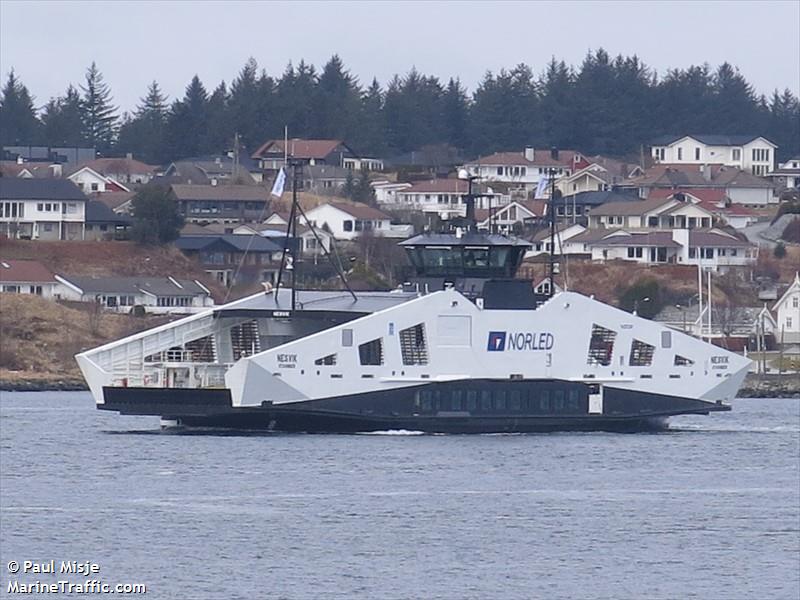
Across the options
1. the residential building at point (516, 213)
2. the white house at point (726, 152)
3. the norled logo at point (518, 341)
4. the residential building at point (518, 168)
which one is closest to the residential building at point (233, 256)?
the residential building at point (516, 213)

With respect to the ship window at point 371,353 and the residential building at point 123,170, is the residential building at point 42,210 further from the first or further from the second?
the ship window at point 371,353

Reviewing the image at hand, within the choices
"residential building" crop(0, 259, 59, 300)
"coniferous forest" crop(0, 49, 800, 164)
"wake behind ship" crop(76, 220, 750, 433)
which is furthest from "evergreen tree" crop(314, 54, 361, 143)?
"wake behind ship" crop(76, 220, 750, 433)

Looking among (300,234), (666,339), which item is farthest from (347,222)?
(666,339)

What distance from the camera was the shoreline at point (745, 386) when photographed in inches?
3270

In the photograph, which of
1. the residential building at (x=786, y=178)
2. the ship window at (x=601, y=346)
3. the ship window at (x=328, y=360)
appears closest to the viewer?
the ship window at (x=328, y=360)

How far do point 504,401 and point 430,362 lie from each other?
7.40 ft

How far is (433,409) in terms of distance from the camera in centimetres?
5734

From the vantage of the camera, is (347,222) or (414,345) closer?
(414,345)

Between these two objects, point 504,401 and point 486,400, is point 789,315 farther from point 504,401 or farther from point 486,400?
point 486,400

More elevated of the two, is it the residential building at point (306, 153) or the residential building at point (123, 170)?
the residential building at point (306, 153)

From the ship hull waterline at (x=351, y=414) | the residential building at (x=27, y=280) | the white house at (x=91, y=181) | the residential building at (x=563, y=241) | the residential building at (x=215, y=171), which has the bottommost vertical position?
the ship hull waterline at (x=351, y=414)

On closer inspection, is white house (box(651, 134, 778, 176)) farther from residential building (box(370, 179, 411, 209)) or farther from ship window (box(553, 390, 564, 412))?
ship window (box(553, 390, 564, 412))

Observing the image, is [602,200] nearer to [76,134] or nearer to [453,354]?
[76,134]

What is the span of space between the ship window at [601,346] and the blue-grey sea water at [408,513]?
1975 millimetres
